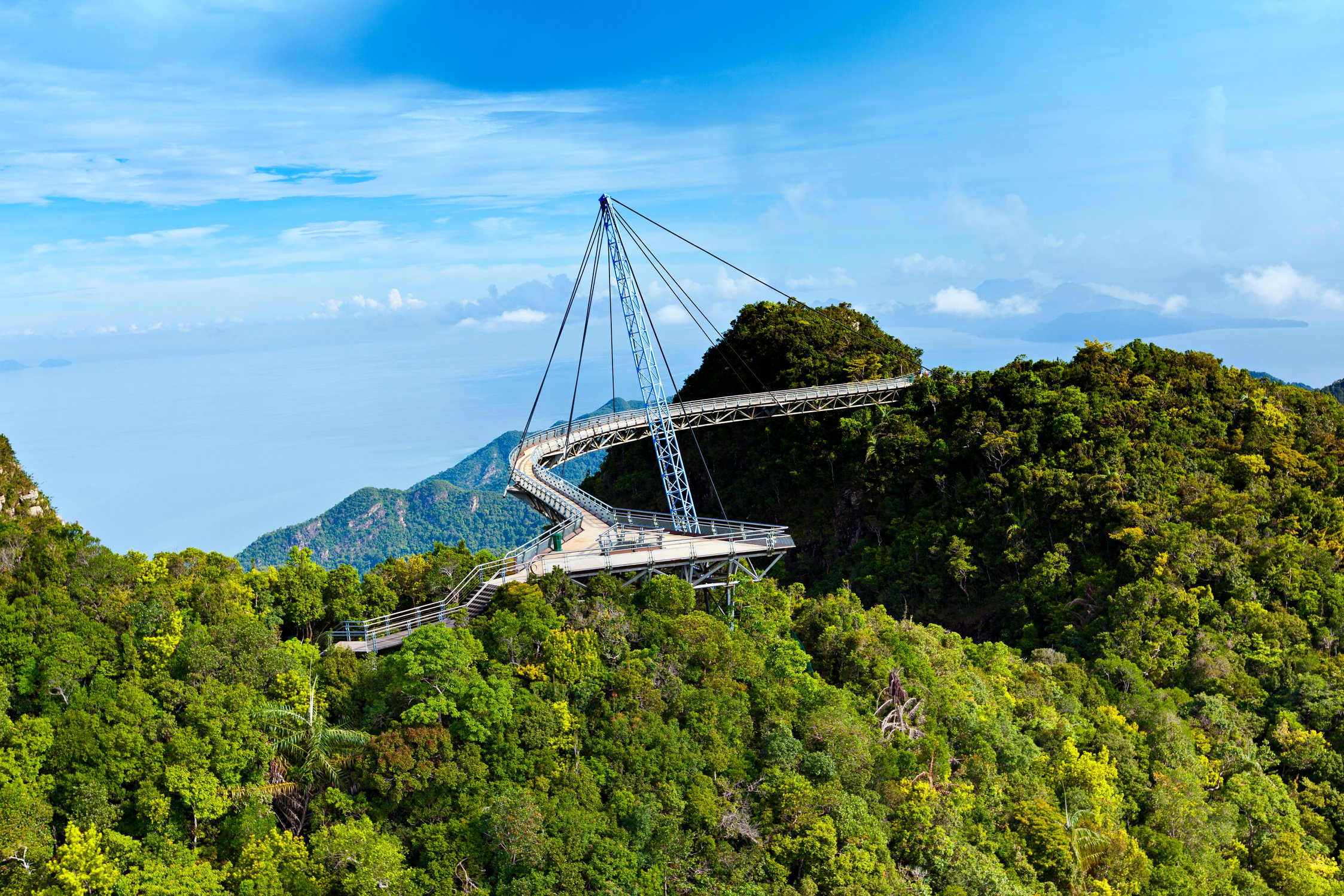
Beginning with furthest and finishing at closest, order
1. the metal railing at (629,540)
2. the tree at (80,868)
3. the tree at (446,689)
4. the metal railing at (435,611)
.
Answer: the metal railing at (629,540)
the metal railing at (435,611)
the tree at (446,689)
the tree at (80,868)

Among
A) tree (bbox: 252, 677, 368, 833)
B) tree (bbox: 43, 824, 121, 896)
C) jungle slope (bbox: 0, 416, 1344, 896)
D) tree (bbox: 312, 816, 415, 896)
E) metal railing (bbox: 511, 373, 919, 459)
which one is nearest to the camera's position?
tree (bbox: 43, 824, 121, 896)

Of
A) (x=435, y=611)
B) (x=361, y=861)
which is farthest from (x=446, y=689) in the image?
(x=435, y=611)

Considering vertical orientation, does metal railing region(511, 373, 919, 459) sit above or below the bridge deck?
above

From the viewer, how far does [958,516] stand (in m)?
67.5

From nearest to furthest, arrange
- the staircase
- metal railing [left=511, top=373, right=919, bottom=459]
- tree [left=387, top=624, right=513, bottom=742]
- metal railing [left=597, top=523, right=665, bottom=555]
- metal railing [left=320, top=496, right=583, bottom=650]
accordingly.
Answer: tree [left=387, top=624, right=513, bottom=742], metal railing [left=320, top=496, right=583, bottom=650], the staircase, metal railing [left=597, top=523, right=665, bottom=555], metal railing [left=511, top=373, right=919, bottom=459]

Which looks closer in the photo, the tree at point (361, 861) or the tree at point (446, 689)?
the tree at point (361, 861)

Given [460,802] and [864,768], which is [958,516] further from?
[460,802]

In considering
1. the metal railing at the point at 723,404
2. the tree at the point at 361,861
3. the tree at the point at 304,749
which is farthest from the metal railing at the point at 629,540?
the metal railing at the point at 723,404

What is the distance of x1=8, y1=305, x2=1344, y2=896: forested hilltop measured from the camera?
2850 cm

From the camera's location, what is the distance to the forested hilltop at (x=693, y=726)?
93.5ft

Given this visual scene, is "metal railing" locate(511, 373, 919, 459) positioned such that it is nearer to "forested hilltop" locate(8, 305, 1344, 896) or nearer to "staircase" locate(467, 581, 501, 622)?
"forested hilltop" locate(8, 305, 1344, 896)

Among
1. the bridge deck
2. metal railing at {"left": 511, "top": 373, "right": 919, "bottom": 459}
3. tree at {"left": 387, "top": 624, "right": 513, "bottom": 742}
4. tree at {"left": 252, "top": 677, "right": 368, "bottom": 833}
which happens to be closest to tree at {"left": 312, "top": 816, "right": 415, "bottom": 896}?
tree at {"left": 252, "top": 677, "right": 368, "bottom": 833}

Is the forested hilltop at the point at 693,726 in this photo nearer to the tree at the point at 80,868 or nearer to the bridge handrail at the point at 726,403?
the tree at the point at 80,868

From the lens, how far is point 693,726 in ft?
110
